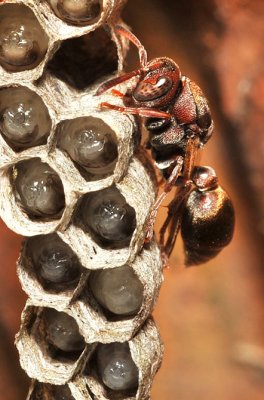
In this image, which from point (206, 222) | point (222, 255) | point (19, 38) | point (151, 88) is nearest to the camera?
point (19, 38)

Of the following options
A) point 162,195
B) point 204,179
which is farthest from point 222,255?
point 162,195

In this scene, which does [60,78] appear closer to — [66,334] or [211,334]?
[66,334]

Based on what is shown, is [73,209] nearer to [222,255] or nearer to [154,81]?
[154,81]

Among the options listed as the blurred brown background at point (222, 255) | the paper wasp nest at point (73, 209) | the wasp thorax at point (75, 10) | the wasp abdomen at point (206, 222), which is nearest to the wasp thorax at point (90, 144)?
the paper wasp nest at point (73, 209)

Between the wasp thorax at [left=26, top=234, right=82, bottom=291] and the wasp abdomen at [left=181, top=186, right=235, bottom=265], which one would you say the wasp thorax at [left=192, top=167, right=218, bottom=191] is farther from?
the wasp thorax at [left=26, top=234, right=82, bottom=291]

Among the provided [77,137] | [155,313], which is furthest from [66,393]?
[155,313]

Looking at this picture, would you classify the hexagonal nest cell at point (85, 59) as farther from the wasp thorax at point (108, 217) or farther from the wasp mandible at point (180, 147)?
the wasp thorax at point (108, 217)
